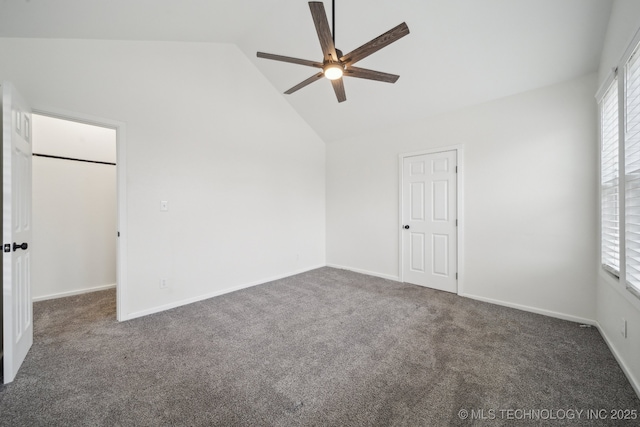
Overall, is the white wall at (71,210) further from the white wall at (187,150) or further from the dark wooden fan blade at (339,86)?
the dark wooden fan blade at (339,86)

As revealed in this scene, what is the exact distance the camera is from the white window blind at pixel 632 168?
1658mm

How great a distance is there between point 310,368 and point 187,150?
2835 mm

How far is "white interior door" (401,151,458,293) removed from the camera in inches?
138

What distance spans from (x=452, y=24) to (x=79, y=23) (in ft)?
11.4

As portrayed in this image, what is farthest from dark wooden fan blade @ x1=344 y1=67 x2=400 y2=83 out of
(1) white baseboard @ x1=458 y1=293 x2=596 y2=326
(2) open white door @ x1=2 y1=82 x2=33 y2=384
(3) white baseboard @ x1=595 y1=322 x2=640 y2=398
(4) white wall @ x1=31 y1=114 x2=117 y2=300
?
(4) white wall @ x1=31 y1=114 x2=117 y2=300

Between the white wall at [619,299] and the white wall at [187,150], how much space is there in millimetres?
3750

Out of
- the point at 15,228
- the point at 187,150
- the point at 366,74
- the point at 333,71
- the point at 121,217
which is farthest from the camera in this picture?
the point at 187,150

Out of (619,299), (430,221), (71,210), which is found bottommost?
(619,299)

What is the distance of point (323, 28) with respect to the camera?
1.70 m

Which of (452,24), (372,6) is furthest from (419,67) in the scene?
(372,6)

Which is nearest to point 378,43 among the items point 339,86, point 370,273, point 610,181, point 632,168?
point 339,86

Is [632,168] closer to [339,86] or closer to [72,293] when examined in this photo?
[339,86]

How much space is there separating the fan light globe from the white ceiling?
1.12 meters

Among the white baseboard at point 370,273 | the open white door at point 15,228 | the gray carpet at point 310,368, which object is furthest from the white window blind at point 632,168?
the open white door at point 15,228
